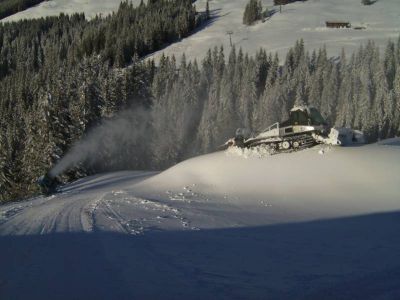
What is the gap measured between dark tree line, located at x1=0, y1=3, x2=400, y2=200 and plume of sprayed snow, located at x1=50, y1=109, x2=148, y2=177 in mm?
220

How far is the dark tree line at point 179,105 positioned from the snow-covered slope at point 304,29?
1447cm

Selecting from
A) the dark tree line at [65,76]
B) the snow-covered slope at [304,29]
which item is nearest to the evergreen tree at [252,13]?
the snow-covered slope at [304,29]

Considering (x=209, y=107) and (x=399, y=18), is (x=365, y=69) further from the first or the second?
(x=399, y=18)

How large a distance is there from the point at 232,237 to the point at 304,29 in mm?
98353

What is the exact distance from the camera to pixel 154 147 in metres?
63.1

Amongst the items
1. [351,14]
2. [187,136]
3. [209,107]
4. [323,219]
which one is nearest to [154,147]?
[187,136]

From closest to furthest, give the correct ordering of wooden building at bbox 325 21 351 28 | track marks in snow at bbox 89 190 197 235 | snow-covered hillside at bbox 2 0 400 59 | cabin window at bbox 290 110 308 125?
1. track marks in snow at bbox 89 190 197 235
2. cabin window at bbox 290 110 308 125
3. snow-covered hillside at bbox 2 0 400 59
4. wooden building at bbox 325 21 351 28

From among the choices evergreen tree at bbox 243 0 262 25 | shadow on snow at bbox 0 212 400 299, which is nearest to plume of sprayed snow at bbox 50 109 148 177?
shadow on snow at bbox 0 212 400 299

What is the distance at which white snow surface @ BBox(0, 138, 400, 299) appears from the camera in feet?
32.5

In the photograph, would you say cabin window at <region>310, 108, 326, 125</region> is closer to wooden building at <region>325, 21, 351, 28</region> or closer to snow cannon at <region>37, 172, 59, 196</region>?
snow cannon at <region>37, 172, 59, 196</region>

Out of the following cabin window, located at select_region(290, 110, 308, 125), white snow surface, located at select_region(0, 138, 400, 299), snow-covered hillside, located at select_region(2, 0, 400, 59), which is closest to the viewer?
white snow surface, located at select_region(0, 138, 400, 299)

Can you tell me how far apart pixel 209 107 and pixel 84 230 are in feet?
184

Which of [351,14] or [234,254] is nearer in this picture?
[234,254]

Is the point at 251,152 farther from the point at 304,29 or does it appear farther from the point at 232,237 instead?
the point at 304,29
